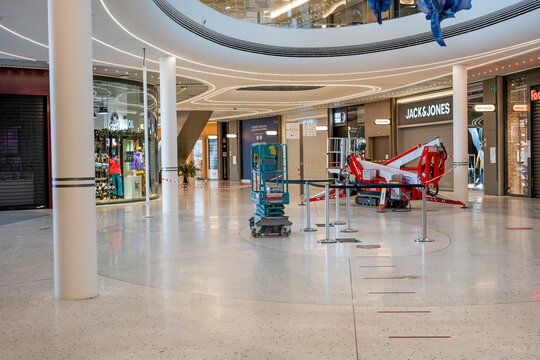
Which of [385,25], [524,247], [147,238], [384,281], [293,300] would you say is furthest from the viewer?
[385,25]

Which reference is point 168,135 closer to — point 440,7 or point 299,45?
point 299,45

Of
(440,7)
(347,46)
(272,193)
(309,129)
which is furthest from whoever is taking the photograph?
(309,129)

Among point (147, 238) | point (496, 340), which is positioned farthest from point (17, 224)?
point (496, 340)

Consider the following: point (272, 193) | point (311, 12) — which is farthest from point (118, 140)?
point (272, 193)

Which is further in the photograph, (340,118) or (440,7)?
(340,118)

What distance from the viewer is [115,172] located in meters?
15.3

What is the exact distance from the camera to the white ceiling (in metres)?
9.77

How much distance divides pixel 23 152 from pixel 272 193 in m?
8.83

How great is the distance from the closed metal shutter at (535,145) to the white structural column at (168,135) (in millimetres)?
10648

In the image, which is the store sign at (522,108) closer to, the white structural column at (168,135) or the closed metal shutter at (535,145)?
the closed metal shutter at (535,145)

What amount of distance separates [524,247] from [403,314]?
3915mm

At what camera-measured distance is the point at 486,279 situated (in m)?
5.26

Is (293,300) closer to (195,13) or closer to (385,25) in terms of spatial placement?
(195,13)

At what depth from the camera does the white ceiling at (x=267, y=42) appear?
32.0 feet
